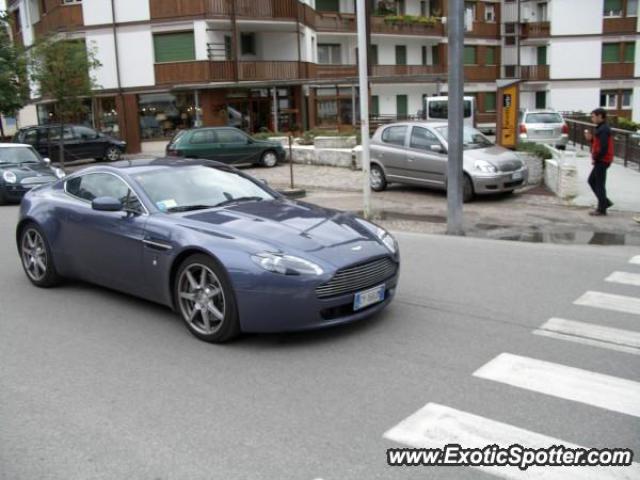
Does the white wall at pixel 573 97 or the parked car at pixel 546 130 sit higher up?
the white wall at pixel 573 97

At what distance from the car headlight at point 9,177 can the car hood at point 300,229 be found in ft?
39.4

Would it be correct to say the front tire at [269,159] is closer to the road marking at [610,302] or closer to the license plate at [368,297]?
the road marking at [610,302]

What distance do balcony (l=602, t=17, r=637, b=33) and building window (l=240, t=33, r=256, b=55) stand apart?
86.5 feet

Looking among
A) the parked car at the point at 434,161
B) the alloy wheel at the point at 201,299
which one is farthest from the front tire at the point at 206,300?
the parked car at the point at 434,161

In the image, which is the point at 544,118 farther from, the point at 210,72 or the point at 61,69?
the point at 61,69

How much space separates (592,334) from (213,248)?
320 cm

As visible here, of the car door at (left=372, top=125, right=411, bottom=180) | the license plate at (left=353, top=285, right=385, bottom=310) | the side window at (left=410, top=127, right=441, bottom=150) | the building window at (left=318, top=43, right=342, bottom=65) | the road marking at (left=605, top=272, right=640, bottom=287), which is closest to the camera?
the license plate at (left=353, top=285, right=385, bottom=310)

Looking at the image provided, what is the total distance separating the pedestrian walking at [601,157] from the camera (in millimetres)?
11477

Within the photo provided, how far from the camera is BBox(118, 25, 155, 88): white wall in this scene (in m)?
33.0

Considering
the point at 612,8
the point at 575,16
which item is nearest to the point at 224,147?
the point at 575,16

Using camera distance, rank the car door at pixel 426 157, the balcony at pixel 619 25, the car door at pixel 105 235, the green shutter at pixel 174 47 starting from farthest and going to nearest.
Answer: the balcony at pixel 619 25, the green shutter at pixel 174 47, the car door at pixel 426 157, the car door at pixel 105 235

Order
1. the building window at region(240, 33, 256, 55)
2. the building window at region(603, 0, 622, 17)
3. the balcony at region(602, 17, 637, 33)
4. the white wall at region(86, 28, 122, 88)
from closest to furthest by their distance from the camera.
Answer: the white wall at region(86, 28, 122, 88) < the building window at region(240, 33, 256, 55) < the balcony at region(602, 17, 637, 33) < the building window at region(603, 0, 622, 17)

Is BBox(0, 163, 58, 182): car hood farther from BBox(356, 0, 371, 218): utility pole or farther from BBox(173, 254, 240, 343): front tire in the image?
BBox(173, 254, 240, 343): front tire

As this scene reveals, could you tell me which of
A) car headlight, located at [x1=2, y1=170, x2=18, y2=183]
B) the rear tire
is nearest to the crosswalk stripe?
the rear tire
